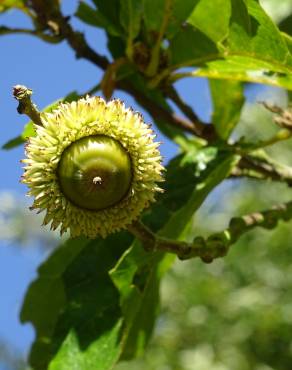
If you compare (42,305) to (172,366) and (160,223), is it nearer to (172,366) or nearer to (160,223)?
(160,223)

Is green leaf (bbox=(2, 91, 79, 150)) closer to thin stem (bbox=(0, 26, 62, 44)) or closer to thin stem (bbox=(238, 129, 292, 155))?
thin stem (bbox=(0, 26, 62, 44))

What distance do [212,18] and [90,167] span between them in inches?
23.3

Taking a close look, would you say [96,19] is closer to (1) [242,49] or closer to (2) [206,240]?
(1) [242,49]

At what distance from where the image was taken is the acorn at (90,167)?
4.72 feet

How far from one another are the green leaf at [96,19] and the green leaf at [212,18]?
0.23 metres

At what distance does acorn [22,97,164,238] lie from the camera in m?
1.44

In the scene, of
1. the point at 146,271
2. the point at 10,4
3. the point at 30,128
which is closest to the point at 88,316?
the point at 146,271

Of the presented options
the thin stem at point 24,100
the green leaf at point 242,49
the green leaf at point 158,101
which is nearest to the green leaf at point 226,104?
the green leaf at point 158,101

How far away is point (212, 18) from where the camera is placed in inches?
73.3

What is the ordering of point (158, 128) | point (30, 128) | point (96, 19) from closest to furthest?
point (30, 128) < point (96, 19) < point (158, 128)

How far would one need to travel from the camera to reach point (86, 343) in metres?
1.82

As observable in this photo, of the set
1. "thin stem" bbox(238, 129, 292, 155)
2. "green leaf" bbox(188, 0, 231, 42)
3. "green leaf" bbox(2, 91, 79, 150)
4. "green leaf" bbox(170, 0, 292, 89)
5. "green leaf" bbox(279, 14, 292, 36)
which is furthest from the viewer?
"green leaf" bbox(279, 14, 292, 36)

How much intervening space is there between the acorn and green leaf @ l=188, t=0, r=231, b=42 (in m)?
0.46

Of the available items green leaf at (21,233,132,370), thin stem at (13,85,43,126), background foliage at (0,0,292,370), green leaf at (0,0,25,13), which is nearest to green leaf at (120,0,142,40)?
background foliage at (0,0,292,370)
